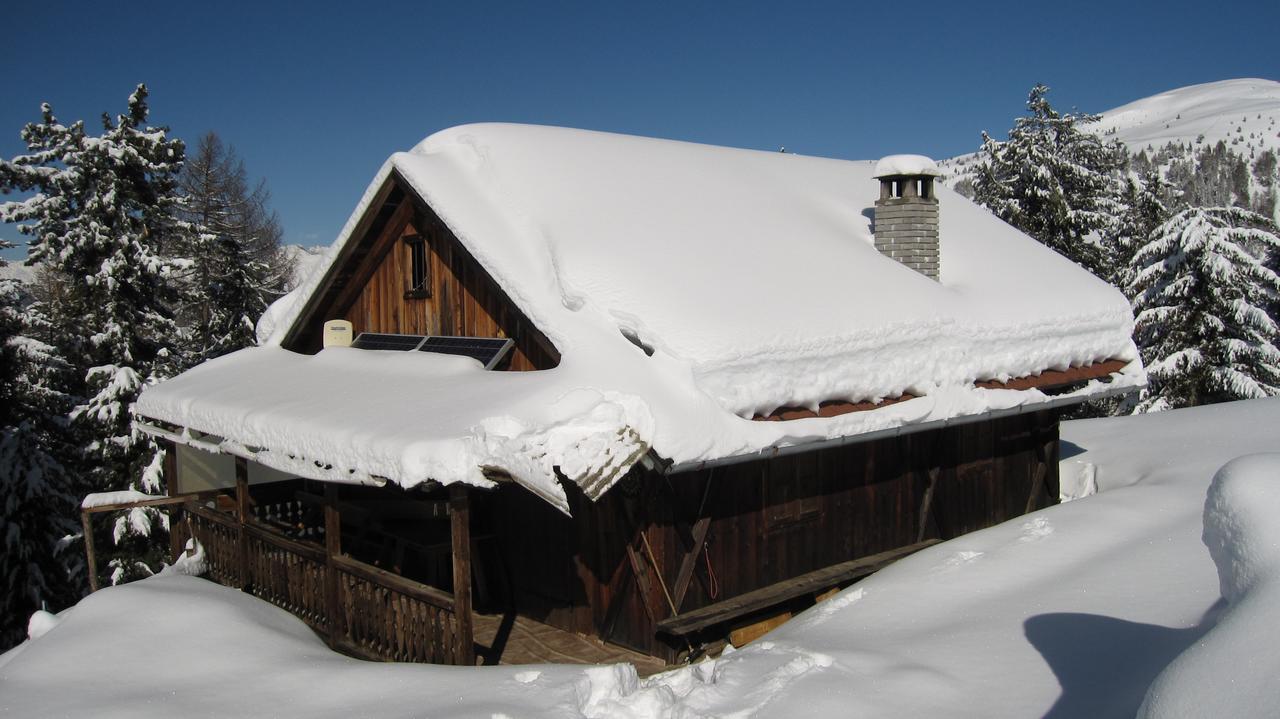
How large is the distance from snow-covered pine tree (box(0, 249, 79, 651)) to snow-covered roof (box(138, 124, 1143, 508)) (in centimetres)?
981

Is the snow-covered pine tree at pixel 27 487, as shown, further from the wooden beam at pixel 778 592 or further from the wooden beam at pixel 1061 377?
the wooden beam at pixel 1061 377

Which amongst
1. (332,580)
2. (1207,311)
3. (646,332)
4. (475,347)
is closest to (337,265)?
(475,347)

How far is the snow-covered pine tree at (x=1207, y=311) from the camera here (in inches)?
821

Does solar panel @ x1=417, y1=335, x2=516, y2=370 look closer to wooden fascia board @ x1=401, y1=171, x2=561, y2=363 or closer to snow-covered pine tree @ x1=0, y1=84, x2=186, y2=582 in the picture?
wooden fascia board @ x1=401, y1=171, x2=561, y2=363

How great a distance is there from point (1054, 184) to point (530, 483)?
25205 mm

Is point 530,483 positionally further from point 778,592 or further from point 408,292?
point 408,292

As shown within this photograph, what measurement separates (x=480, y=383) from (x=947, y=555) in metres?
5.06

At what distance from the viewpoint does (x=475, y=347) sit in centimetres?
987

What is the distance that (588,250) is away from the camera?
9.24 metres

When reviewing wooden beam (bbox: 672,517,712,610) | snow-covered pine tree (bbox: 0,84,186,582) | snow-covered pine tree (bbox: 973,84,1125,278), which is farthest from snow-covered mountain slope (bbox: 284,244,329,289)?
wooden beam (bbox: 672,517,712,610)

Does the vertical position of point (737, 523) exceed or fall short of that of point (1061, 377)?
it falls short

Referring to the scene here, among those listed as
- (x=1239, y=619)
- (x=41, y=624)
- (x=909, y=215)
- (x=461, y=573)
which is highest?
(x=909, y=215)

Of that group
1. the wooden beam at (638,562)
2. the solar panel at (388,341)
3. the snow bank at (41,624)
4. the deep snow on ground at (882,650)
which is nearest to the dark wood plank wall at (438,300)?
the solar panel at (388,341)

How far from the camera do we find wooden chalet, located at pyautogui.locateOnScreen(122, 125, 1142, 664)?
26.4 feet
